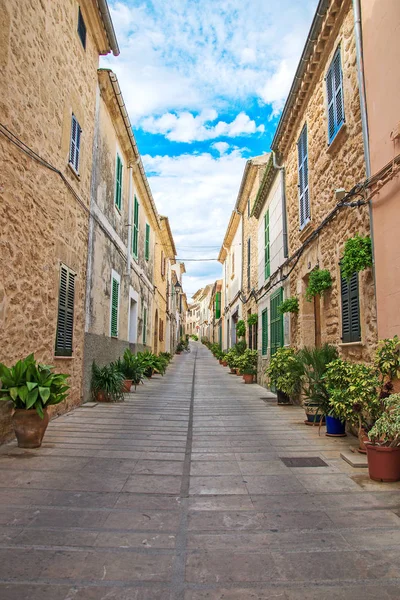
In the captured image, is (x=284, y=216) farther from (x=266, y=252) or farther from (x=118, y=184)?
(x=118, y=184)

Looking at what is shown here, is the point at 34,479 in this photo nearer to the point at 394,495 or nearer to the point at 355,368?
the point at 394,495

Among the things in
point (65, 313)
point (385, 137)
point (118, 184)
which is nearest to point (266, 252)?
point (118, 184)

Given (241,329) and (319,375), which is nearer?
(319,375)

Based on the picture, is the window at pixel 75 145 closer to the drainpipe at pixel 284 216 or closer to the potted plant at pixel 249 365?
the drainpipe at pixel 284 216

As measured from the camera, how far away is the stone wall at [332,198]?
5879mm

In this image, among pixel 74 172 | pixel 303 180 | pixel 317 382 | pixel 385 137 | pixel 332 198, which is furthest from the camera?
pixel 303 180

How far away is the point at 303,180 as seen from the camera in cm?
909

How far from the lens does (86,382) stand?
28.8 feet

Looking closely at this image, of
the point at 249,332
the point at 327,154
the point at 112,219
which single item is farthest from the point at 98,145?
the point at 249,332

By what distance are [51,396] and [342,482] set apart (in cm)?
330

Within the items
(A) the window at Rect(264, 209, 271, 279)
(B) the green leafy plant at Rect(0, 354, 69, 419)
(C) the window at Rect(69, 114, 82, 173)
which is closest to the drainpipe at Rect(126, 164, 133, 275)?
(A) the window at Rect(264, 209, 271, 279)

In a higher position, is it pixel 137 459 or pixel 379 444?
pixel 379 444

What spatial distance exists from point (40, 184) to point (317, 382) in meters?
4.86

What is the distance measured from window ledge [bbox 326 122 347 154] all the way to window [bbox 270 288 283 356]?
454cm
